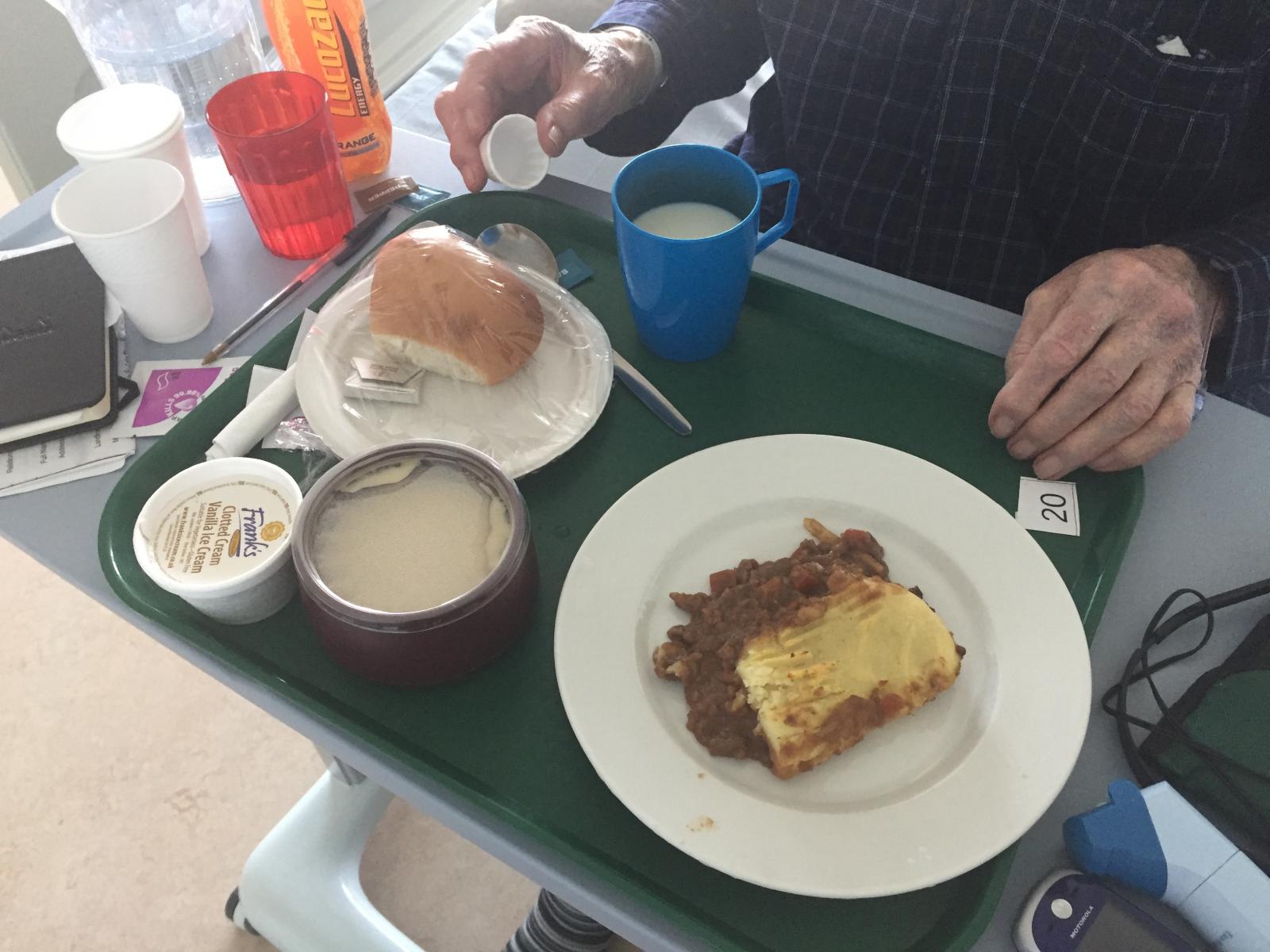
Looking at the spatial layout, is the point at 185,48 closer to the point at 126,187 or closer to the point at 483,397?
the point at 126,187

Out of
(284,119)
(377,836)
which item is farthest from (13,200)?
(377,836)

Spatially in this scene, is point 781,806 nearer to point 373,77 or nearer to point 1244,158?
point 1244,158

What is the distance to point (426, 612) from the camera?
0.65 metres

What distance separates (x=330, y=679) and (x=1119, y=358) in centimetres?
74

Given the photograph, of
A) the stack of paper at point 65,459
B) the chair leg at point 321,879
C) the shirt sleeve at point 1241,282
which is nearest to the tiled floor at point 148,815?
the chair leg at point 321,879

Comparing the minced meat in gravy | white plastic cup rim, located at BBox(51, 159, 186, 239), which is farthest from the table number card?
white plastic cup rim, located at BBox(51, 159, 186, 239)

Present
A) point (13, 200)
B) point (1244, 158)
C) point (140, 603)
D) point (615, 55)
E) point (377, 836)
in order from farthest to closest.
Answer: point (13, 200)
point (377, 836)
point (615, 55)
point (1244, 158)
point (140, 603)

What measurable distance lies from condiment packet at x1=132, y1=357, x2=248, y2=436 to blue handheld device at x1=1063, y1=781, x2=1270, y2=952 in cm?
87

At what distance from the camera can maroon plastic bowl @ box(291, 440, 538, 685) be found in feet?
2.16

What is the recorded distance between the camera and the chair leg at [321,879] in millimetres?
1188

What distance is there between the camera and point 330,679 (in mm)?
743

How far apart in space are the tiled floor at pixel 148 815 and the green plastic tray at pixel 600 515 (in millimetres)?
846

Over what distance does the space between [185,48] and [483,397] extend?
2.33ft

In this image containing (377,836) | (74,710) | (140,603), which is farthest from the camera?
(74,710)
